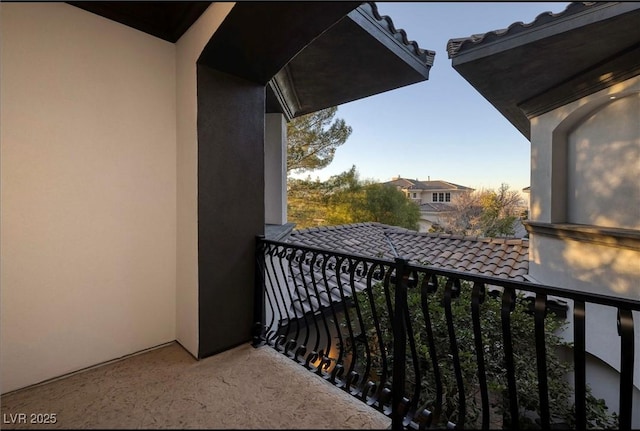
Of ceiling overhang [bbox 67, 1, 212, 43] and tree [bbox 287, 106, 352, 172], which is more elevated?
tree [bbox 287, 106, 352, 172]

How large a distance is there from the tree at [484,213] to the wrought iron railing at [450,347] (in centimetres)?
829

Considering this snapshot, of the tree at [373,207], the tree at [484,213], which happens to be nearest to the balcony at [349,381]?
the tree at [373,207]

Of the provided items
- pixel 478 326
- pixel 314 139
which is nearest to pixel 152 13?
pixel 478 326

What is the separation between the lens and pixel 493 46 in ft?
10.2

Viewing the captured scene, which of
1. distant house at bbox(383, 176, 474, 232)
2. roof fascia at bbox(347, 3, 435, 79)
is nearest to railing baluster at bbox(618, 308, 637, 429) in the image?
roof fascia at bbox(347, 3, 435, 79)

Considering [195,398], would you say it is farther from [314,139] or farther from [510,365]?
[314,139]

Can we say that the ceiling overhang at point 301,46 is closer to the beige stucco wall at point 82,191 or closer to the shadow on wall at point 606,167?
the beige stucco wall at point 82,191

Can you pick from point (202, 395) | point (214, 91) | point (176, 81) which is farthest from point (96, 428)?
point (176, 81)

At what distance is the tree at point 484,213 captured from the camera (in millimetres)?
10602

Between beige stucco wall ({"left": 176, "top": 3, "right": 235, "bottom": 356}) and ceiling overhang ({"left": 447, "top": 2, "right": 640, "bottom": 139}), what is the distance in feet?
10.0

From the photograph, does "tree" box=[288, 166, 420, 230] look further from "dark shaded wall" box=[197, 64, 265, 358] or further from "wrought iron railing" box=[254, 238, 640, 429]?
"dark shaded wall" box=[197, 64, 265, 358]

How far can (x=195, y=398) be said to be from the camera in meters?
1.54

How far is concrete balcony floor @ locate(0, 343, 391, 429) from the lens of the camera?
4.49 feet

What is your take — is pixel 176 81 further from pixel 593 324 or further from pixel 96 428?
pixel 593 324
